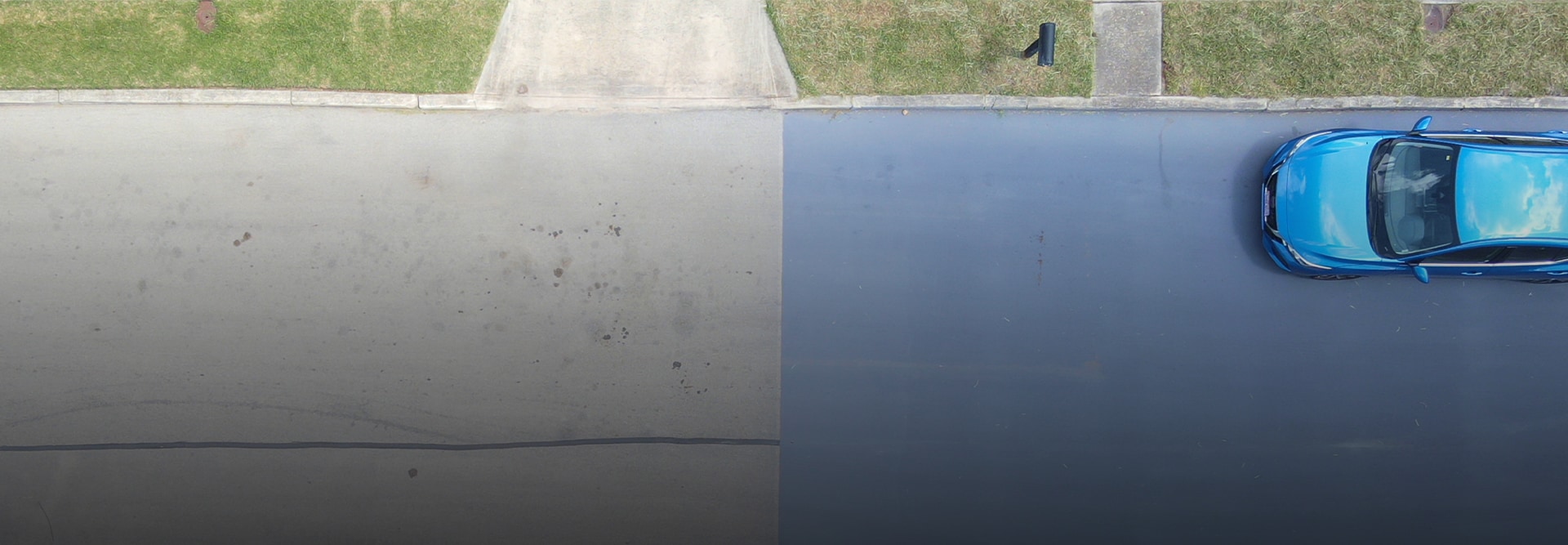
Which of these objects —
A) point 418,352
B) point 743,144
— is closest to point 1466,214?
point 743,144

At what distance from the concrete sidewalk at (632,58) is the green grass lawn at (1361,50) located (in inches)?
134

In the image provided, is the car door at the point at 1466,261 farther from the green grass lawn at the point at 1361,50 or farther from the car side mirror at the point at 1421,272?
the green grass lawn at the point at 1361,50

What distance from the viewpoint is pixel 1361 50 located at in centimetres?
632

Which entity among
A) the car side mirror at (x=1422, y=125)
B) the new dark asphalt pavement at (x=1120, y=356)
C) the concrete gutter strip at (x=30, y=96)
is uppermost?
the concrete gutter strip at (x=30, y=96)

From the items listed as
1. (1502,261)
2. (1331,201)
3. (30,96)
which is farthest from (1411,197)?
(30,96)

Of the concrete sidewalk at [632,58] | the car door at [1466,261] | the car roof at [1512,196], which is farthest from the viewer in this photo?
the concrete sidewalk at [632,58]

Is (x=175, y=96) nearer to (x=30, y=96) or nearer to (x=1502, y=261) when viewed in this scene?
(x=30, y=96)

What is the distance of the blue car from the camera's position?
5660 mm

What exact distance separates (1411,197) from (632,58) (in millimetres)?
6095

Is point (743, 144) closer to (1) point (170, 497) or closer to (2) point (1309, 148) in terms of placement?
(2) point (1309, 148)

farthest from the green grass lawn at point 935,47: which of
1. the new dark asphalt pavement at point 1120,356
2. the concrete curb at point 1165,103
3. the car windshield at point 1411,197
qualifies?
the car windshield at point 1411,197

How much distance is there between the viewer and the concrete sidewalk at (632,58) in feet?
21.0

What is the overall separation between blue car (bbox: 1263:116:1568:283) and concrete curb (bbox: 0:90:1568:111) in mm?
395

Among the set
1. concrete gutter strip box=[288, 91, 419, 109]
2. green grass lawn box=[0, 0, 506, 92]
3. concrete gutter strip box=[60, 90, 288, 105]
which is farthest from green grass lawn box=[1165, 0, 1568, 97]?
concrete gutter strip box=[60, 90, 288, 105]
